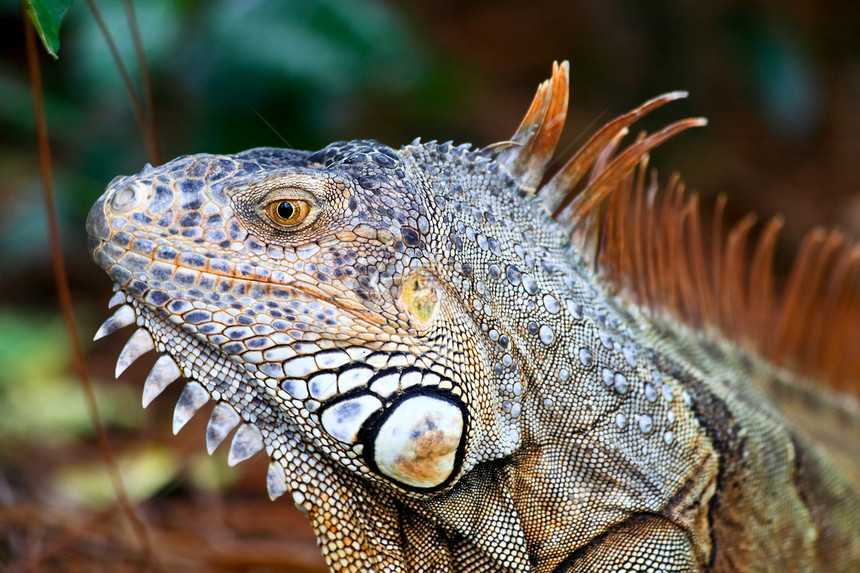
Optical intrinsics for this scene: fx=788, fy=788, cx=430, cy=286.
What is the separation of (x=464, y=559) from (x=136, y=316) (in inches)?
39.5

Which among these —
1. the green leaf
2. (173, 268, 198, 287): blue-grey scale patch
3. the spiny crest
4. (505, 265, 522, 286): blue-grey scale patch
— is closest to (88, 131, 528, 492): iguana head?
(173, 268, 198, 287): blue-grey scale patch

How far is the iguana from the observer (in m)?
1.79

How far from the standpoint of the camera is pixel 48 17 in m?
1.62

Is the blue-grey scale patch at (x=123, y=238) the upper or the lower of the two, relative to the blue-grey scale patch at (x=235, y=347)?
upper

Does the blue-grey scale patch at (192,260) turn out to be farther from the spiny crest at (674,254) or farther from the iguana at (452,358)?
the spiny crest at (674,254)

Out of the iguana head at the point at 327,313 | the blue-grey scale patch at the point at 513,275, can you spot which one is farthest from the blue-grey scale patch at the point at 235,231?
the blue-grey scale patch at the point at 513,275

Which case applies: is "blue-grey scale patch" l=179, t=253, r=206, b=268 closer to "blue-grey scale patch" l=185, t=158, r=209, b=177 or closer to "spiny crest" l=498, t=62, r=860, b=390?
"blue-grey scale patch" l=185, t=158, r=209, b=177

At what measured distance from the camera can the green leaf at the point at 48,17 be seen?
1.57 meters

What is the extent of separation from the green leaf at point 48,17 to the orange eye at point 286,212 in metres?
0.54

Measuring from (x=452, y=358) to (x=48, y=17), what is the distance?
3.71 ft

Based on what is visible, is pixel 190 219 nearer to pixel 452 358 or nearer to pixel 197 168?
pixel 197 168

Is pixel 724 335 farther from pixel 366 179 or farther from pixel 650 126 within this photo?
pixel 650 126

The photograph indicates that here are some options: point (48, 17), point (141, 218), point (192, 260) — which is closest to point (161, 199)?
point (141, 218)

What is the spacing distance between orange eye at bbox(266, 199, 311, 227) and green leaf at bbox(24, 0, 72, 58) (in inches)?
21.2
